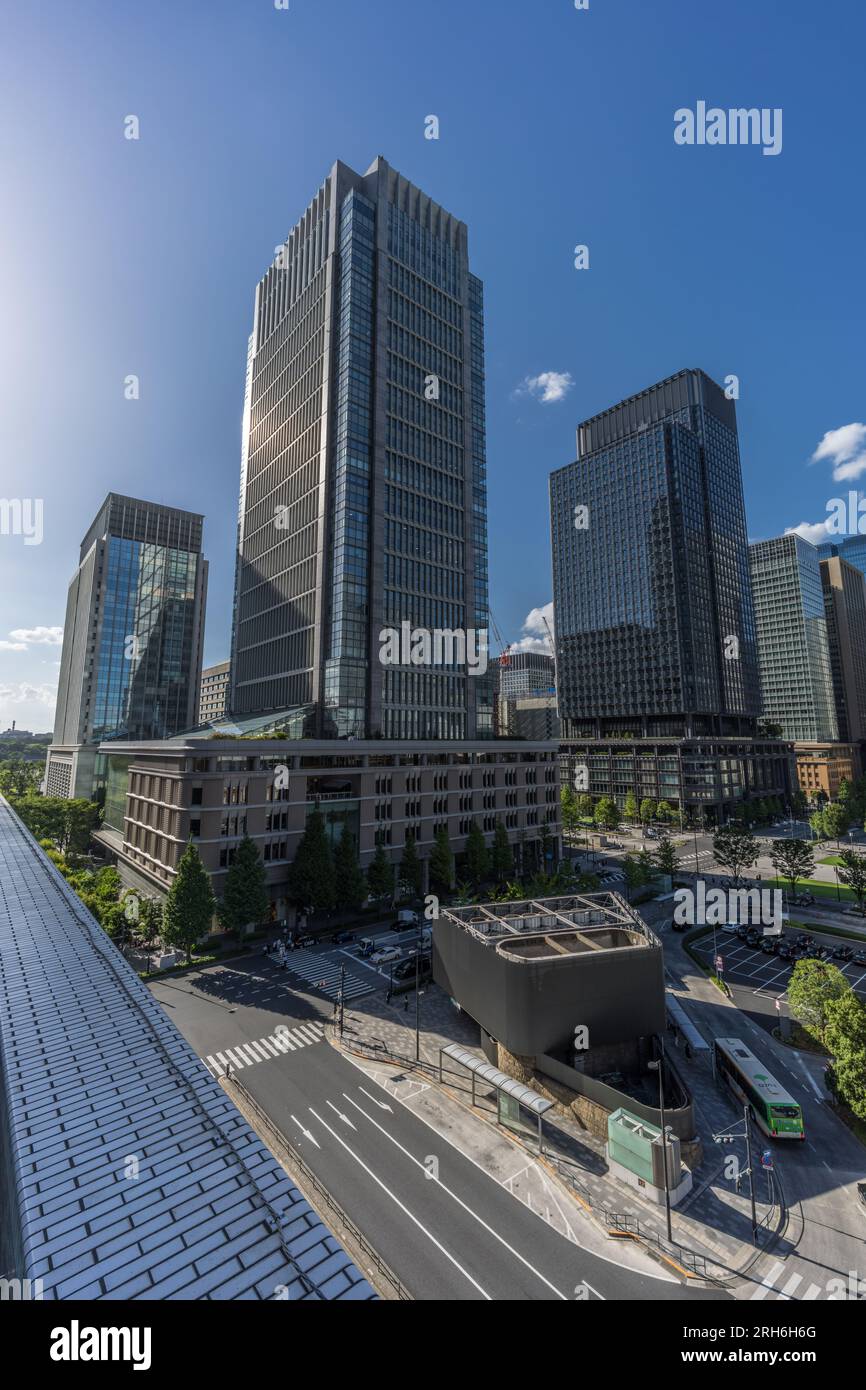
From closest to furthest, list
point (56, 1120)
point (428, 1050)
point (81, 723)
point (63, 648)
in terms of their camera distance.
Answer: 1. point (56, 1120)
2. point (428, 1050)
3. point (81, 723)
4. point (63, 648)

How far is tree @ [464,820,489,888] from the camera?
7144 centimetres

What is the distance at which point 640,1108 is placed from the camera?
90.6 feet

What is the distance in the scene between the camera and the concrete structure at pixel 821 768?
171m

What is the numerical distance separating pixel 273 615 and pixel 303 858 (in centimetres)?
4643

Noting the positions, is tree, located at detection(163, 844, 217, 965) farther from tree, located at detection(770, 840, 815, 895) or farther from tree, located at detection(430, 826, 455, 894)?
tree, located at detection(770, 840, 815, 895)

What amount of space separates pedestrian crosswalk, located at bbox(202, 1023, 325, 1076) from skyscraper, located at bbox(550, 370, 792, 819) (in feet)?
356

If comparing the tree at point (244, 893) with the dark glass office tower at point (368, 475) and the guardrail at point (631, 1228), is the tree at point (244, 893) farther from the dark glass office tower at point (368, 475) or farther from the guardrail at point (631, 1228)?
the guardrail at point (631, 1228)

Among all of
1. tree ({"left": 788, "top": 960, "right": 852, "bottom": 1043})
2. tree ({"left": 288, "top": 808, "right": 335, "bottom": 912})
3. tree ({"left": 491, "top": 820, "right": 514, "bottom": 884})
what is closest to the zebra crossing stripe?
tree ({"left": 788, "top": 960, "right": 852, "bottom": 1043})

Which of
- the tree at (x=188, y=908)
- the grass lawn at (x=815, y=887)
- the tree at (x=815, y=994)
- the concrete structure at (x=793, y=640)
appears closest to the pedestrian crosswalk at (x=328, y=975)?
the tree at (x=188, y=908)

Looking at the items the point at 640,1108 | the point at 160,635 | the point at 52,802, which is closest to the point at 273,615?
the point at 52,802

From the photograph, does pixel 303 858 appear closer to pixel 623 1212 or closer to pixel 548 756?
pixel 623 1212

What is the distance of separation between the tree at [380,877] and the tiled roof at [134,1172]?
1516 inches

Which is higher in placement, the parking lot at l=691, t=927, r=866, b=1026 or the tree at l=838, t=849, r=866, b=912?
the tree at l=838, t=849, r=866, b=912

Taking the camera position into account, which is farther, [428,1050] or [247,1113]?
[428,1050]
